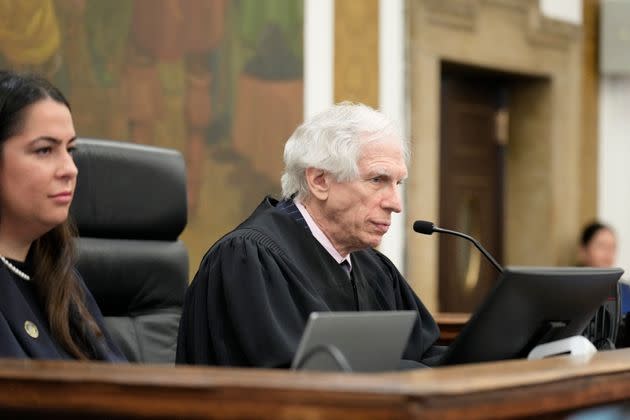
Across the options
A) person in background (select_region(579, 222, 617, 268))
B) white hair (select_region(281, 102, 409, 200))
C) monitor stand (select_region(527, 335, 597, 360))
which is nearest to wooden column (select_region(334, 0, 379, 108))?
person in background (select_region(579, 222, 617, 268))

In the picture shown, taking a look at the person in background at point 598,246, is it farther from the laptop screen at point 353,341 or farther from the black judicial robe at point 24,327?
the laptop screen at point 353,341

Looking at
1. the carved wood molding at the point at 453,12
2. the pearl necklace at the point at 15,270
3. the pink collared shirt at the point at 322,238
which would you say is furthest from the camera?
the carved wood molding at the point at 453,12

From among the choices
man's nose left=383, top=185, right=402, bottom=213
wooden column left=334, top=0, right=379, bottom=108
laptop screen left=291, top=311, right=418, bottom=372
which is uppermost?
wooden column left=334, top=0, right=379, bottom=108

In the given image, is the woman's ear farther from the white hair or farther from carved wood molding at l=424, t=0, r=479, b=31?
the white hair

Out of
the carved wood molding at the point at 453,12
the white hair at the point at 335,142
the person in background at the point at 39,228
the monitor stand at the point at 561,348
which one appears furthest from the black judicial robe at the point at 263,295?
the carved wood molding at the point at 453,12

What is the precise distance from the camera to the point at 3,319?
8.11ft

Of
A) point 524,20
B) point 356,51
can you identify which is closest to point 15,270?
point 356,51

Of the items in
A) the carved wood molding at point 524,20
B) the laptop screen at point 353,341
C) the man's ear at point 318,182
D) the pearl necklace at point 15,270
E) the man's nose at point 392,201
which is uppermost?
the carved wood molding at point 524,20

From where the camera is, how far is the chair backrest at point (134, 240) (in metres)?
3.38

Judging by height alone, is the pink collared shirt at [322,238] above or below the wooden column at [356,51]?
below

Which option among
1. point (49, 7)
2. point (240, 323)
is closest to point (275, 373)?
point (240, 323)

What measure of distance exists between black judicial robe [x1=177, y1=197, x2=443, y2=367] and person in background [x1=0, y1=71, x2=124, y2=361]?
24 cm

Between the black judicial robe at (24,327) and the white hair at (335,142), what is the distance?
2.50ft

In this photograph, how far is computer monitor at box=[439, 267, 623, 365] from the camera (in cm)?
237
